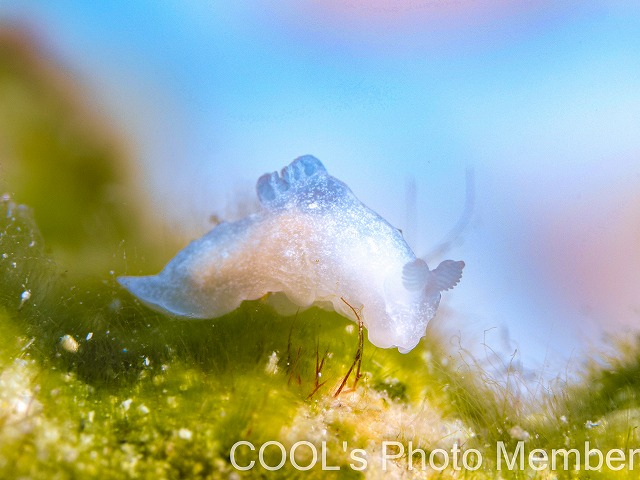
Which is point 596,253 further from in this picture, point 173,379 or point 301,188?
point 173,379

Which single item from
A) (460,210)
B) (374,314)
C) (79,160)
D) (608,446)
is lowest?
(608,446)

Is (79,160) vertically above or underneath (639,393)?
above

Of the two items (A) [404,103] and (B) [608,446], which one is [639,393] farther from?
Answer: (A) [404,103]

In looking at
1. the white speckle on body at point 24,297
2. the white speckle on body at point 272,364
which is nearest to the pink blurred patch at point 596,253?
the white speckle on body at point 272,364

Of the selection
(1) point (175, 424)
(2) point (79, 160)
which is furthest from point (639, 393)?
(2) point (79, 160)

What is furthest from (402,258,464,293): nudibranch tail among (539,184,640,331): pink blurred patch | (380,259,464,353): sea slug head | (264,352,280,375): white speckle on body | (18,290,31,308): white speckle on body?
(18,290,31,308): white speckle on body
